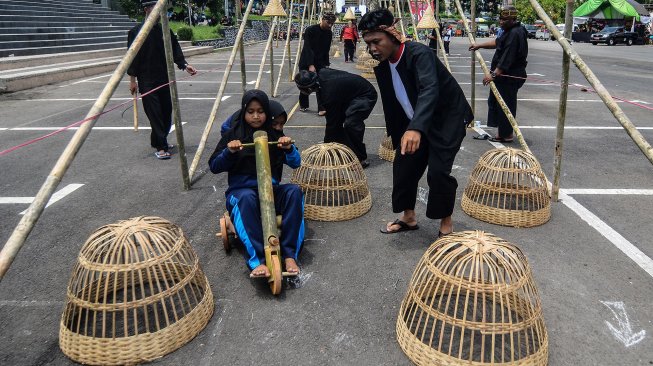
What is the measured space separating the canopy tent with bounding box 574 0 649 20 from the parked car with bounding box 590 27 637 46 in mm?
7863

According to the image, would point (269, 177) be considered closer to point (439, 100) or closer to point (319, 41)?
point (439, 100)

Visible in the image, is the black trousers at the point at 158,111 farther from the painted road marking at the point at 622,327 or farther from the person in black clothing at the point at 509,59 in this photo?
the painted road marking at the point at 622,327

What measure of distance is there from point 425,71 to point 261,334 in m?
2.14

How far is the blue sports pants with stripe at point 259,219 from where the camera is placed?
3.31 meters

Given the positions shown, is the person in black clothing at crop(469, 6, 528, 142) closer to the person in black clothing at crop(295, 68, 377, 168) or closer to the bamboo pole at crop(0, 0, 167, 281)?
the person in black clothing at crop(295, 68, 377, 168)

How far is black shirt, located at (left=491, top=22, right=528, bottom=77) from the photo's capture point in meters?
6.71

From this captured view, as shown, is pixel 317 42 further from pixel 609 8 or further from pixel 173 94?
pixel 609 8

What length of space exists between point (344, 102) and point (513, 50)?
2698 mm

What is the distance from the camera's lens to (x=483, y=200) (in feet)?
15.1

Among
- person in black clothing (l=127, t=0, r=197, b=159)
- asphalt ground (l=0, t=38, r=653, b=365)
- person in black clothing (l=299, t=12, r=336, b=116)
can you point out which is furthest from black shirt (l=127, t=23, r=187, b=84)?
person in black clothing (l=299, t=12, r=336, b=116)

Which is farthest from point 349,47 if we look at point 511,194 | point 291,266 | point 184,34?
point 291,266

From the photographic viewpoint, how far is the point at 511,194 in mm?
4422

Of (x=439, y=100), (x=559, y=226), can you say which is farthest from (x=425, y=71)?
(x=559, y=226)

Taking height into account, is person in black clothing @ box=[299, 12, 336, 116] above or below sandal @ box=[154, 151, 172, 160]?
above
